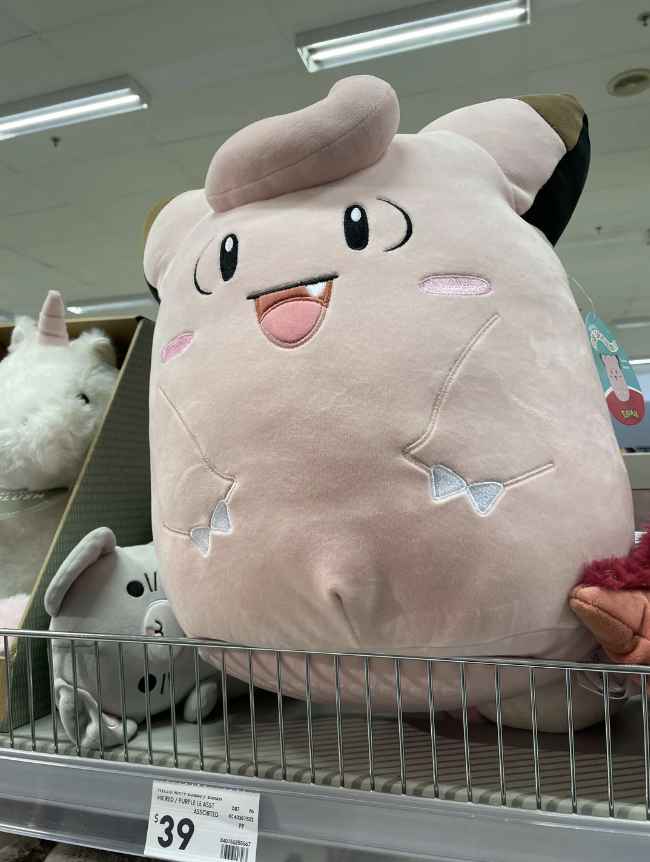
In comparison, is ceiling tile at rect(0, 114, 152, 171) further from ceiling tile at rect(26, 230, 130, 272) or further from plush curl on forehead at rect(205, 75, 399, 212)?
plush curl on forehead at rect(205, 75, 399, 212)

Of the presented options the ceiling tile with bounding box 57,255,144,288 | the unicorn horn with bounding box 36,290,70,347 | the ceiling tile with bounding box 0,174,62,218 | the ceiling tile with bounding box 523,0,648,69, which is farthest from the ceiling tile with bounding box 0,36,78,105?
the unicorn horn with bounding box 36,290,70,347

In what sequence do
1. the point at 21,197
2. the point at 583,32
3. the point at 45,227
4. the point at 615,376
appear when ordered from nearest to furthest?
the point at 615,376, the point at 583,32, the point at 21,197, the point at 45,227

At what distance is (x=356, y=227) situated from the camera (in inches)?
21.4

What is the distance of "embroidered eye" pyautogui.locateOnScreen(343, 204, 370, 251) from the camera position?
0.54 meters

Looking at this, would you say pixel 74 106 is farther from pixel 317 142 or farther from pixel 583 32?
pixel 317 142

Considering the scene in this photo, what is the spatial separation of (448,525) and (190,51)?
283 cm

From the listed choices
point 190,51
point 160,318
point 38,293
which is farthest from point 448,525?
point 38,293

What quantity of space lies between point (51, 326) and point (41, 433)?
19 cm

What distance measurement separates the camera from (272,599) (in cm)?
50

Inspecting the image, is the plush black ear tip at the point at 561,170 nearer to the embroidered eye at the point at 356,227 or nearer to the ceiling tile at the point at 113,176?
the embroidered eye at the point at 356,227

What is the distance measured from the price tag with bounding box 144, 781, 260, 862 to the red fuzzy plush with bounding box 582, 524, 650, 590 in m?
0.30

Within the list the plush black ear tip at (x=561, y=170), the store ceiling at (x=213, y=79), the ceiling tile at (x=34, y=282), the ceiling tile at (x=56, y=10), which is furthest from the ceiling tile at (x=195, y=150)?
the plush black ear tip at (x=561, y=170)

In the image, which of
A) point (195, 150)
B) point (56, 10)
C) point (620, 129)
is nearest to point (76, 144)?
point (195, 150)

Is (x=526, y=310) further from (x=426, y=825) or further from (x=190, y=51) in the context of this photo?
(x=190, y=51)
